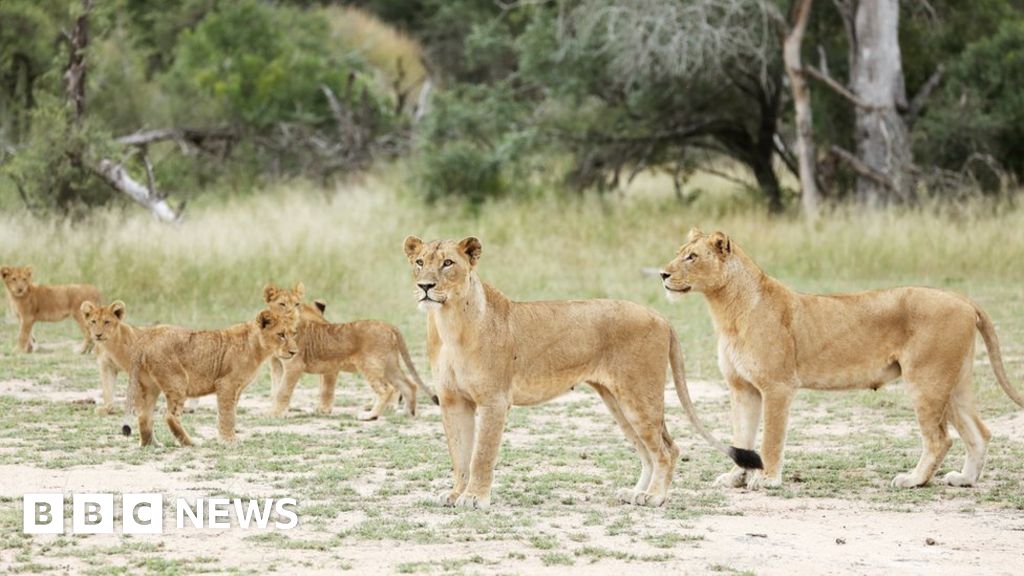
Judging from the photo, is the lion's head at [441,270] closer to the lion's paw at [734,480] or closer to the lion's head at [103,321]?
the lion's paw at [734,480]

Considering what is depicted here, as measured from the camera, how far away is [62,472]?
8148 millimetres

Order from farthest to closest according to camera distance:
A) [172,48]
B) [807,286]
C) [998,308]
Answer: [172,48]
[807,286]
[998,308]

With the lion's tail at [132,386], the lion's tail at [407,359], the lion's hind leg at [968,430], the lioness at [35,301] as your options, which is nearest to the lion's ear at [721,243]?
the lion's hind leg at [968,430]

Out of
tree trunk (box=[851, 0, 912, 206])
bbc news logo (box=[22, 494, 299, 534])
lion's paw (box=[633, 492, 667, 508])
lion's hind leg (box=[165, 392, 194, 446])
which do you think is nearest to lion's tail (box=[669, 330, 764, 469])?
lion's paw (box=[633, 492, 667, 508])

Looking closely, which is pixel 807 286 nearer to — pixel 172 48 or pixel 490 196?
pixel 490 196

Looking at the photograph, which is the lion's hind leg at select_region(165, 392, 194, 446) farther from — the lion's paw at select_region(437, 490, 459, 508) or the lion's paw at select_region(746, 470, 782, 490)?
the lion's paw at select_region(746, 470, 782, 490)

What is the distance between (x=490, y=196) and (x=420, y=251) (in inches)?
588

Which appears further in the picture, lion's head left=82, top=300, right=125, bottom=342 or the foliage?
the foliage

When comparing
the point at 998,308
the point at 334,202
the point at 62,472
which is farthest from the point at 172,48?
the point at 62,472

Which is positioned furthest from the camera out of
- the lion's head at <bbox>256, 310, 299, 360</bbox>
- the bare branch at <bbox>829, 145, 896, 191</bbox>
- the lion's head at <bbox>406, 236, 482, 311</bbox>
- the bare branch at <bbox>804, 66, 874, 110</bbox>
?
the bare branch at <bbox>829, 145, 896, 191</bbox>

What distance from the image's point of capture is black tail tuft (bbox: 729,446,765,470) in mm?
7520

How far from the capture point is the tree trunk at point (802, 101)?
67.3ft

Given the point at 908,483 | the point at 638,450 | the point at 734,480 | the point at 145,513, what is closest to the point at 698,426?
the point at 638,450

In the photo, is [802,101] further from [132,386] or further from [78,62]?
[132,386]
